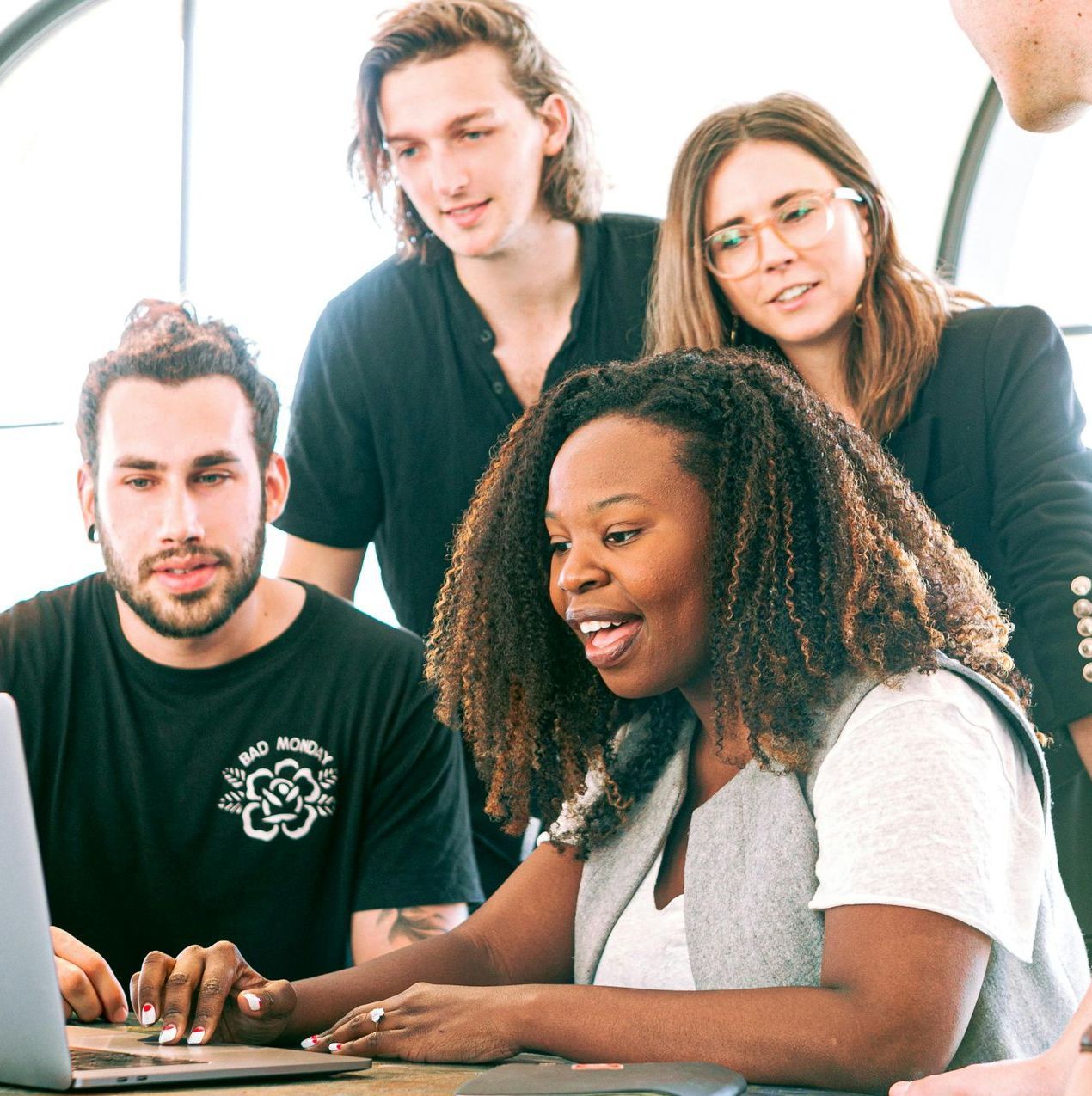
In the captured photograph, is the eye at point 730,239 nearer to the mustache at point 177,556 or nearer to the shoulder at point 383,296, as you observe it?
the shoulder at point 383,296

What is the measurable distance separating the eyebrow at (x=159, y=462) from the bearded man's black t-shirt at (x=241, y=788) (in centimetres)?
23

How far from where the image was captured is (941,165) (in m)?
5.55

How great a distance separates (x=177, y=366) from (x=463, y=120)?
1.87 ft

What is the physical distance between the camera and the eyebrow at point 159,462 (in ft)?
7.33

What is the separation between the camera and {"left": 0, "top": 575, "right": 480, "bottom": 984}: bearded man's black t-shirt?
206 cm

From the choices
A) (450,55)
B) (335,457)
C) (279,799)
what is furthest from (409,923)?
(450,55)

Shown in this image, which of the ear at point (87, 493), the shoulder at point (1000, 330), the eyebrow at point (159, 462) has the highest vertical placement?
the shoulder at point (1000, 330)

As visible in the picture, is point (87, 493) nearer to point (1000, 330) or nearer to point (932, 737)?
point (1000, 330)

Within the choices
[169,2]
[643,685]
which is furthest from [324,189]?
[643,685]

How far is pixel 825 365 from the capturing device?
2.08 m

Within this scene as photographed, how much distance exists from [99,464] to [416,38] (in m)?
0.80

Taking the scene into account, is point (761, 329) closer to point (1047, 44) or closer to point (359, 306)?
point (359, 306)

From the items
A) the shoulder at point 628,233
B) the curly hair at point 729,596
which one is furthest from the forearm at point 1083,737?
the shoulder at point 628,233

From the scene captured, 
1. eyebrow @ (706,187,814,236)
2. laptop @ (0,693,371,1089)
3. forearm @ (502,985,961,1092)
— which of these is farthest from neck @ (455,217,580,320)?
laptop @ (0,693,371,1089)
